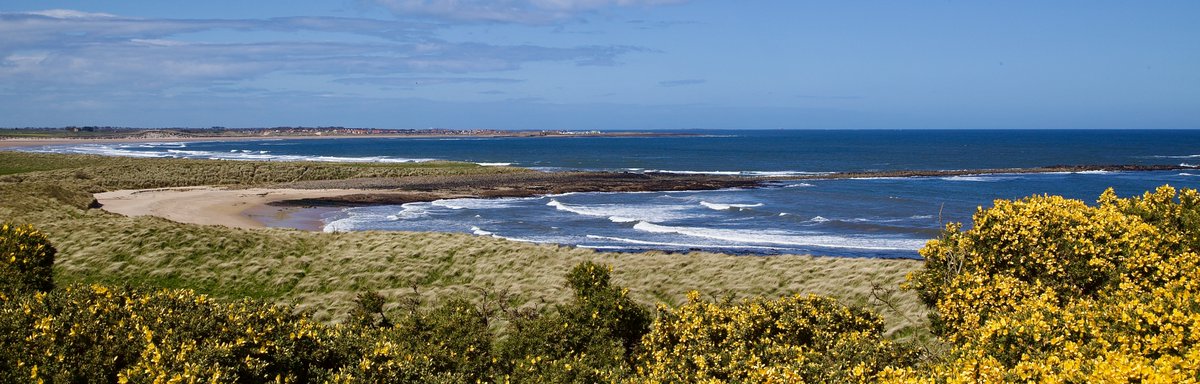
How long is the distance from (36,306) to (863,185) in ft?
232

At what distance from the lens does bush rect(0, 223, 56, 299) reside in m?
13.8

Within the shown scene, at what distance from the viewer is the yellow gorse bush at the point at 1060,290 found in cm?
839

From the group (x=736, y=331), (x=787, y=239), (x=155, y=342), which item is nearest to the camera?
(x=155, y=342)

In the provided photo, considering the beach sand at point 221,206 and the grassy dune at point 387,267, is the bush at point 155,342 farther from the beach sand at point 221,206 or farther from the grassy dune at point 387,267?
the beach sand at point 221,206

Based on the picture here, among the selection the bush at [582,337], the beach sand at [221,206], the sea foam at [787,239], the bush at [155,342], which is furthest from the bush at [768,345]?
the beach sand at [221,206]

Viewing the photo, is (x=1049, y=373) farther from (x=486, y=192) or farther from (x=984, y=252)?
(x=486, y=192)

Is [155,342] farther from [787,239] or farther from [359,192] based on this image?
[359,192]

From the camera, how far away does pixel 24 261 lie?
14297 mm

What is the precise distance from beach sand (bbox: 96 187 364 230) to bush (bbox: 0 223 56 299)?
89.2 ft

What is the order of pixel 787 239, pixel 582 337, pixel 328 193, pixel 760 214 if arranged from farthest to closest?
pixel 328 193
pixel 760 214
pixel 787 239
pixel 582 337

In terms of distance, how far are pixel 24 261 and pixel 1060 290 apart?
54.7 ft

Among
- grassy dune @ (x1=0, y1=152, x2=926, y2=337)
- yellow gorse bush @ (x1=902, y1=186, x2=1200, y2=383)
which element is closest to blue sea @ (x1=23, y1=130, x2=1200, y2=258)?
grassy dune @ (x1=0, y1=152, x2=926, y2=337)

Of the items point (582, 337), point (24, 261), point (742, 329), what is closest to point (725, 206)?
point (582, 337)

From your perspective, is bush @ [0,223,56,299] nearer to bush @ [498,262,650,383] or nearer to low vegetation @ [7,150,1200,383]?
low vegetation @ [7,150,1200,383]
